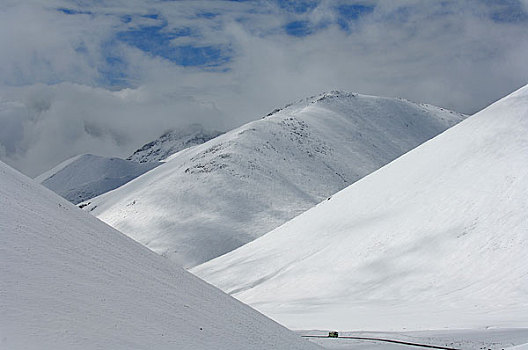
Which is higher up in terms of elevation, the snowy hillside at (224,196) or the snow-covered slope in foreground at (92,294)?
the snowy hillside at (224,196)

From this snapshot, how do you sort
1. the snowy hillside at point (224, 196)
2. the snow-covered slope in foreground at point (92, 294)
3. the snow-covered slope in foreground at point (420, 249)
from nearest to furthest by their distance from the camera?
the snow-covered slope in foreground at point (92, 294) → the snow-covered slope in foreground at point (420, 249) → the snowy hillside at point (224, 196)

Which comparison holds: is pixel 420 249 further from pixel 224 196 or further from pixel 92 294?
pixel 224 196

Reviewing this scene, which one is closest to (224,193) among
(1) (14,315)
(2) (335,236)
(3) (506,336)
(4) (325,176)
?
(4) (325,176)

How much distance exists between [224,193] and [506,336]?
137690 millimetres

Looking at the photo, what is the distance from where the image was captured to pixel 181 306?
66.4 feet

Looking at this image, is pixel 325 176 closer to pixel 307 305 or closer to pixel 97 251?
pixel 307 305

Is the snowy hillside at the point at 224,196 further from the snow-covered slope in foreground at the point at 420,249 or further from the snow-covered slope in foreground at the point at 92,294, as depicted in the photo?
the snow-covered slope in foreground at the point at 92,294

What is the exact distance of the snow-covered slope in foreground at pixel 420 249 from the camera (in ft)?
142

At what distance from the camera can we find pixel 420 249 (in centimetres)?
5641

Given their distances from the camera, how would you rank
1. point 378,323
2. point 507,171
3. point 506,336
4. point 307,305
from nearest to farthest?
point 506,336, point 378,323, point 307,305, point 507,171

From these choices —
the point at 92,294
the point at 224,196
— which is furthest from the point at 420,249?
the point at 224,196

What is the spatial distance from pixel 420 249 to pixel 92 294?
45201 mm

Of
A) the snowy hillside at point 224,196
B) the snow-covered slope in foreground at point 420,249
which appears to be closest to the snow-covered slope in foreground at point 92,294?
the snow-covered slope in foreground at point 420,249

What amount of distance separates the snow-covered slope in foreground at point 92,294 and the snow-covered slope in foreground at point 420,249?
17.1m
